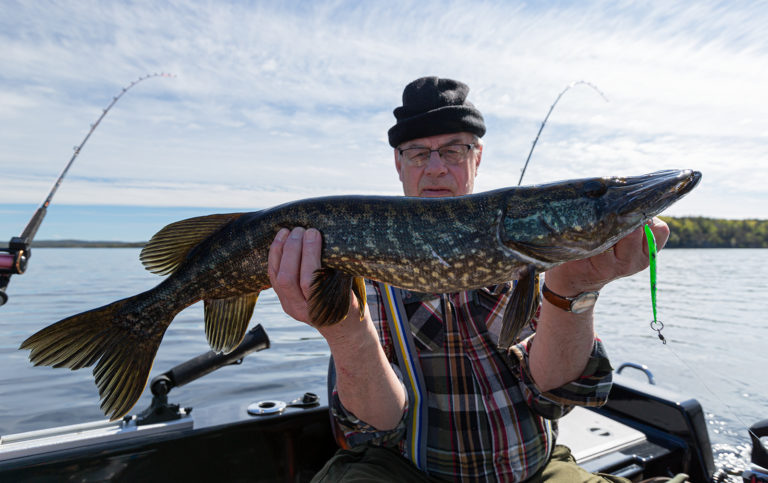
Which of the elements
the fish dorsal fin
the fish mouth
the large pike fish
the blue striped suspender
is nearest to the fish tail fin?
the large pike fish

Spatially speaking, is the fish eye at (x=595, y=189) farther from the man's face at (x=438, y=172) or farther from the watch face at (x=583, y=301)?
the man's face at (x=438, y=172)

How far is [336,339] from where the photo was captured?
205 cm

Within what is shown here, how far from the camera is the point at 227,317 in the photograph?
219 centimetres

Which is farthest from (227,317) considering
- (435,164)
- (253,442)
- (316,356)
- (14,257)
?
(316,356)

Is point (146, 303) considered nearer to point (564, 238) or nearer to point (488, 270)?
point (488, 270)

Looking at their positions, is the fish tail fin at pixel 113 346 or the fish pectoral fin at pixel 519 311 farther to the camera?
the fish tail fin at pixel 113 346

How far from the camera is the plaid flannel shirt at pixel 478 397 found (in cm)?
216

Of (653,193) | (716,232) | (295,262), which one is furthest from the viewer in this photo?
(716,232)

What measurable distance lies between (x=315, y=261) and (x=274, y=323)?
401 inches

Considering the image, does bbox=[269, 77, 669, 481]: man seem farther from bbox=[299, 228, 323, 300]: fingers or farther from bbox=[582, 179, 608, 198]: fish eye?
bbox=[582, 179, 608, 198]: fish eye

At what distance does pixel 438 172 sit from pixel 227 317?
159cm

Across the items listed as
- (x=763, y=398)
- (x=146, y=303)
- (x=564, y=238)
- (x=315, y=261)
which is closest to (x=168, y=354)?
(x=146, y=303)

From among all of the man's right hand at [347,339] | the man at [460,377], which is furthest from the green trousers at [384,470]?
the man's right hand at [347,339]

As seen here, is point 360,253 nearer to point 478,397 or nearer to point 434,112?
point 478,397
